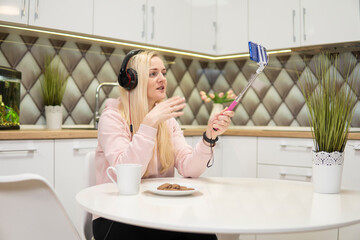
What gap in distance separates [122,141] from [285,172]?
178 centimetres

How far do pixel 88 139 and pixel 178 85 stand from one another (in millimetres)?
1461

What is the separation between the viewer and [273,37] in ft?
11.2

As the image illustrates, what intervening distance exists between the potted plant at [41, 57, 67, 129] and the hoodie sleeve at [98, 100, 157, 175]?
4.26 feet

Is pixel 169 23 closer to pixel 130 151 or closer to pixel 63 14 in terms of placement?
pixel 63 14

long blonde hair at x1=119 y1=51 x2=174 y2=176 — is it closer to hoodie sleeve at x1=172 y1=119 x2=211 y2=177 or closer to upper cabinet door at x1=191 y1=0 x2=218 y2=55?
hoodie sleeve at x1=172 y1=119 x2=211 y2=177

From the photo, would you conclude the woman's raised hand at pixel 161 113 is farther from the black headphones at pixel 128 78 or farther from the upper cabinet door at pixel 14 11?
the upper cabinet door at pixel 14 11

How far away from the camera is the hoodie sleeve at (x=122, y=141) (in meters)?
1.51

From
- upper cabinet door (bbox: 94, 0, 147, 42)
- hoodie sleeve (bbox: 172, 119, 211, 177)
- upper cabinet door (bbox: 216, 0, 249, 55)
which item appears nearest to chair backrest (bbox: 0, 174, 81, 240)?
hoodie sleeve (bbox: 172, 119, 211, 177)

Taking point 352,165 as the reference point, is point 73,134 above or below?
above

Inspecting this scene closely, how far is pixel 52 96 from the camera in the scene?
291 cm

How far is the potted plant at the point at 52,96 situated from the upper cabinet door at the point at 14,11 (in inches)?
17.9

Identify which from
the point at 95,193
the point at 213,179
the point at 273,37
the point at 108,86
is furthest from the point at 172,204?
the point at 273,37

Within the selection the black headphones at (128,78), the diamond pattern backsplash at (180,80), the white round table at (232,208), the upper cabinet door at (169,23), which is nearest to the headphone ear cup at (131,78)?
the black headphones at (128,78)

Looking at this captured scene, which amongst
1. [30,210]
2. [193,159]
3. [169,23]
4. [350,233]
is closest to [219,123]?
[193,159]
